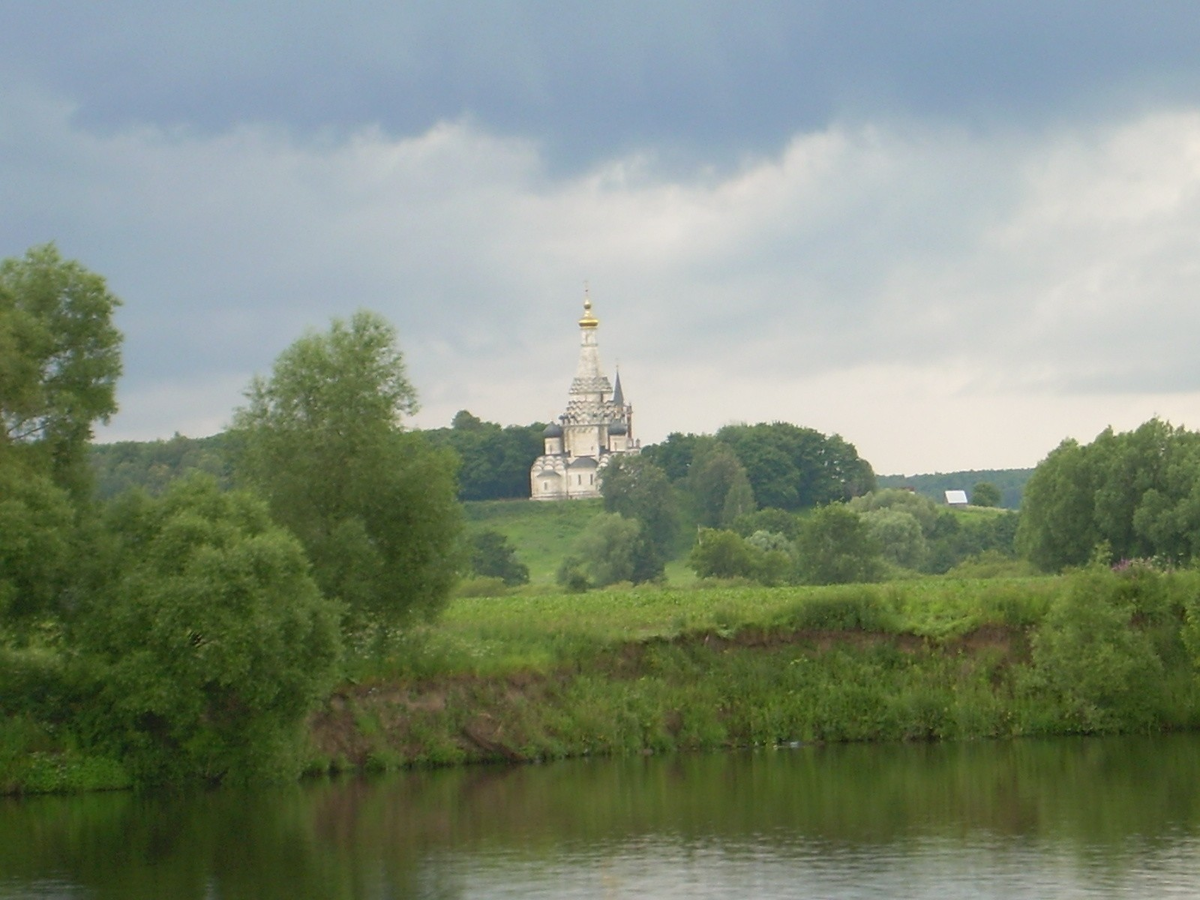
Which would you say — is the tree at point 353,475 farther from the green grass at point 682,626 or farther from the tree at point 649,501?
the tree at point 649,501

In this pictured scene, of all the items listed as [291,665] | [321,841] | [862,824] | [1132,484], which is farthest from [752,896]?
[1132,484]

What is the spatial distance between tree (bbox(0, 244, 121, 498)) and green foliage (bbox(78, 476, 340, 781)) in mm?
4149

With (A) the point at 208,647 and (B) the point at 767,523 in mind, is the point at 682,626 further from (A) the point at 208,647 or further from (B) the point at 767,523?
(B) the point at 767,523

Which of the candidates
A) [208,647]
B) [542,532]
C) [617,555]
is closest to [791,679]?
[208,647]

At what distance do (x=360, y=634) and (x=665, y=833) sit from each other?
648 inches

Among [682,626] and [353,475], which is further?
[682,626]

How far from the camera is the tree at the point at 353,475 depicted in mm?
45438

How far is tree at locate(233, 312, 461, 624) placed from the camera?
149ft

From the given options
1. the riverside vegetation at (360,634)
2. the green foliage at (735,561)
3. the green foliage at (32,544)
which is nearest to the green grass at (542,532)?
the green foliage at (735,561)

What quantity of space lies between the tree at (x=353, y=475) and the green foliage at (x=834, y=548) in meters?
64.7

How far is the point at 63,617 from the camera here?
40.2 metres

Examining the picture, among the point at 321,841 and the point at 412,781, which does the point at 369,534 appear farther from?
the point at 321,841

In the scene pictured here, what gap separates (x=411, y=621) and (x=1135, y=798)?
1988cm

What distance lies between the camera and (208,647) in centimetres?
3750
